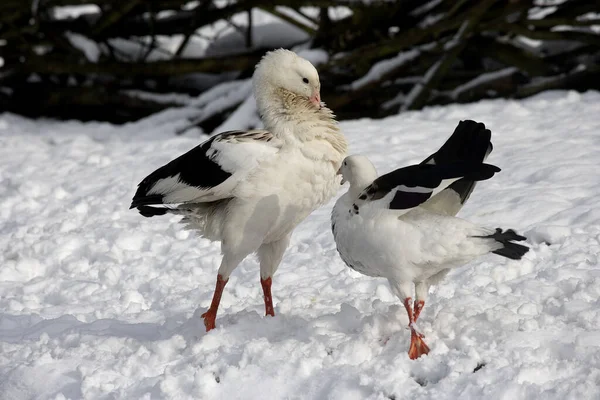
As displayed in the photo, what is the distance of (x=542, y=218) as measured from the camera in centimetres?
661

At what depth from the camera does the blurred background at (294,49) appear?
10.6 m

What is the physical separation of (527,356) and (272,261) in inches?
79.9

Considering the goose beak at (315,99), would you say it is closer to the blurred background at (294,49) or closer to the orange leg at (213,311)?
the orange leg at (213,311)

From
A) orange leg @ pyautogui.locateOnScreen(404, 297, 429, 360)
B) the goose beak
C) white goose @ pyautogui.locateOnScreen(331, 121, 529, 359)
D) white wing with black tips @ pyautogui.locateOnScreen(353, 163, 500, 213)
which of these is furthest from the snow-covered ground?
the goose beak

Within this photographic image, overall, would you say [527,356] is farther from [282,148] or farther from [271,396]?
[282,148]

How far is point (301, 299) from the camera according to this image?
5680mm

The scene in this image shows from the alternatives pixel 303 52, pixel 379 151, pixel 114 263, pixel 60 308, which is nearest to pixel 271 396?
pixel 60 308

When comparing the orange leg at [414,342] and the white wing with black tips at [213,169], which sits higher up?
the white wing with black tips at [213,169]

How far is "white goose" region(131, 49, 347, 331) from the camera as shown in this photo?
5234mm

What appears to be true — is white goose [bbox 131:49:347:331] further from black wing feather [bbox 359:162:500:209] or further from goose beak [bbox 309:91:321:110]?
black wing feather [bbox 359:162:500:209]

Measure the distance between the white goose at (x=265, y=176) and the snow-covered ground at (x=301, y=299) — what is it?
442 mm

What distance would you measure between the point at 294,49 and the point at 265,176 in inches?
247

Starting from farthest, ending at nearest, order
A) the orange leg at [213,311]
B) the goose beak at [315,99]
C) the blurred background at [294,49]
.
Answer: the blurred background at [294,49] → the goose beak at [315,99] → the orange leg at [213,311]

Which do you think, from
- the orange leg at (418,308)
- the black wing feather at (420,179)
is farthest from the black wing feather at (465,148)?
the orange leg at (418,308)
